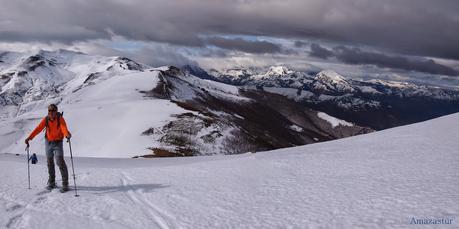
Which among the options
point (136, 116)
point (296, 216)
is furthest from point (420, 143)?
point (136, 116)

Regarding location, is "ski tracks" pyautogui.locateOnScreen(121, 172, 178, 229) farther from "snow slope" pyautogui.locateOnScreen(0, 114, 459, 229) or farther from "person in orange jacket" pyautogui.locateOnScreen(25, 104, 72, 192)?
"person in orange jacket" pyautogui.locateOnScreen(25, 104, 72, 192)

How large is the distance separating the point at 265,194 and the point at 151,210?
421 centimetres

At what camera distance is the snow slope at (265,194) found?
11.9 meters

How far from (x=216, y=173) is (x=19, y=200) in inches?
341

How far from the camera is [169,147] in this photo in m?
94.6

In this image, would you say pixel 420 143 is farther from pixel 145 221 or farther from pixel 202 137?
pixel 202 137

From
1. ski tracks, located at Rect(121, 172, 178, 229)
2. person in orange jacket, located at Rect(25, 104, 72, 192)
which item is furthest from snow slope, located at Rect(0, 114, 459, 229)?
person in orange jacket, located at Rect(25, 104, 72, 192)

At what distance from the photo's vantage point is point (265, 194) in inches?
598

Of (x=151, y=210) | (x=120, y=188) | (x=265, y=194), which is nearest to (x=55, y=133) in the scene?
(x=120, y=188)

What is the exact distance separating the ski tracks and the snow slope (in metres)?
0.03

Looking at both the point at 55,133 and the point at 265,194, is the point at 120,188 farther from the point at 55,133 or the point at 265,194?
the point at 265,194

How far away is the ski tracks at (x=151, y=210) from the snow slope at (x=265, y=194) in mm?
31

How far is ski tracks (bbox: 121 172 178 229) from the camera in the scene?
12.1 metres

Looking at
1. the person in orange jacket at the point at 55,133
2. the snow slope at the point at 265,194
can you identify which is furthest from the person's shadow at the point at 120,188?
the person in orange jacket at the point at 55,133
